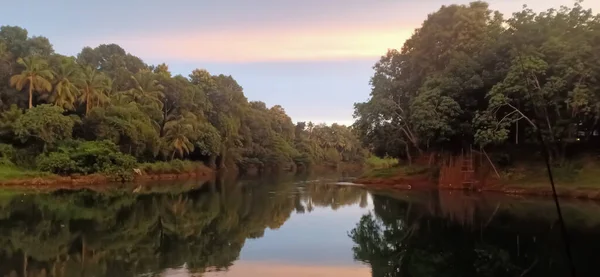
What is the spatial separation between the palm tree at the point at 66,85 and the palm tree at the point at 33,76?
100 cm

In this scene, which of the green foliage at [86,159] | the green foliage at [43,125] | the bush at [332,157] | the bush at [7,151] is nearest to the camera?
the green foliage at [43,125]

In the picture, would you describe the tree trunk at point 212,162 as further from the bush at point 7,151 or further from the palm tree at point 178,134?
the bush at point 7,151

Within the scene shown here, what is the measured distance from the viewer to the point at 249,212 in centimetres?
2602

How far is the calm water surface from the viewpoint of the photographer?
42.2ft

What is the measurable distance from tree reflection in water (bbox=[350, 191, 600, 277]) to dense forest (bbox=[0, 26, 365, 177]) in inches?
1194

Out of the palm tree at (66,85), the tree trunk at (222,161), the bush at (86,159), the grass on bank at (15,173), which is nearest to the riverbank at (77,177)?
the grass on bank at (15,173)

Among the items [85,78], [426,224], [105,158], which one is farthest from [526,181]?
[85,78]

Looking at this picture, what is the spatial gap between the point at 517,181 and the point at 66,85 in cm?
3941

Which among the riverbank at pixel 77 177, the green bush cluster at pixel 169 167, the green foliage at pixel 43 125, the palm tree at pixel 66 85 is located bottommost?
the riverbank at pixel 77 177

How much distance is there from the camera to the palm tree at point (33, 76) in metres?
45.8

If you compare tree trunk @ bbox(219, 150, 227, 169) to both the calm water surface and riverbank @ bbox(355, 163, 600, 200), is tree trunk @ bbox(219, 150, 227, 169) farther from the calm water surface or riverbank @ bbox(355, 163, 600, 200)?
the calm water surface

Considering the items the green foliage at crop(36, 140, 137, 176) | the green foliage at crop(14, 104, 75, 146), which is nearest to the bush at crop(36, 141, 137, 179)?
the green foliage at crop(36, 140, 137, 176)

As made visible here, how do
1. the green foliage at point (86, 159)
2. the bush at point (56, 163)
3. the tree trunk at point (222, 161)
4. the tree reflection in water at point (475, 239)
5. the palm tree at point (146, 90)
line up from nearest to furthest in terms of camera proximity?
1. the tree reflection in water at point (475, 239)
2. the bush at point (56, 163)
3. the green foliage at point (86, 159)
4. the palm tree at point (146, 90)
5. the tree trunk at point (222, 161)

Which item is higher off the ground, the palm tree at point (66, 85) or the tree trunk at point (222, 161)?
the palm tree at point (66, 85)
